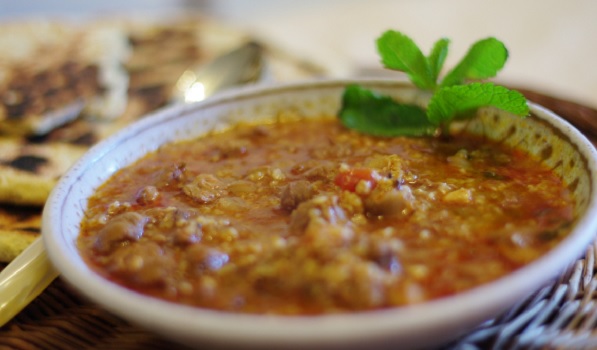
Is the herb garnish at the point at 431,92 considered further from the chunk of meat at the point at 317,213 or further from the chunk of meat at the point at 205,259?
the chunk of meat at the point at 205,259

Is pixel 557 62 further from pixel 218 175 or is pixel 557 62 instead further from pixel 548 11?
pixel 218 175

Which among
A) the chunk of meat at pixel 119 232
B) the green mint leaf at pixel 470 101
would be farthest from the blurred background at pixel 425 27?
the chunk of meat at pixel 119 232

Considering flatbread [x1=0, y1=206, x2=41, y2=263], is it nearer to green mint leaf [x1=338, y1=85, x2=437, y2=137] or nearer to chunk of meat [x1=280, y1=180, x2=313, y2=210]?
chunk of meat [x1=280, y1=180, x2=313, y2=210]

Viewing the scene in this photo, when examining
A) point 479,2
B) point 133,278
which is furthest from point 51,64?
point 479,2

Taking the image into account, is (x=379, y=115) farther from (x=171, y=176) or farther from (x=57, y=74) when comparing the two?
(x=57, y=74)

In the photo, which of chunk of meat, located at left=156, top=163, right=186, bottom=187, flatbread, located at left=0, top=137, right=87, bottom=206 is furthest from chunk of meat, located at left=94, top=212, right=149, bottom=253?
flatbread, located at left=0, top=137, right=87, bottom=206

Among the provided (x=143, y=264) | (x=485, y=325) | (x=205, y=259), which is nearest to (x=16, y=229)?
(x=143, y=264)
